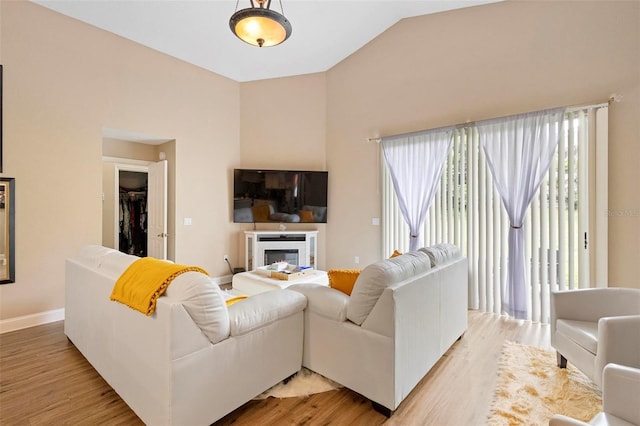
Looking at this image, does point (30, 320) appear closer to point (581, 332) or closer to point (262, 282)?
point (262, 282)

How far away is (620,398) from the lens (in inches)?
51.2

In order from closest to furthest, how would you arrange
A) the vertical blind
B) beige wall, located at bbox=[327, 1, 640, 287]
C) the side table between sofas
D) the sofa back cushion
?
the sofa back cushion, beige wall, located at bbox=[327, 1, 640, 287], the vertical blind, the side table between sofas

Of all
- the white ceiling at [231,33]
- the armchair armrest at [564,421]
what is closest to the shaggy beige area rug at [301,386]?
the armchair armrest at [564,421]

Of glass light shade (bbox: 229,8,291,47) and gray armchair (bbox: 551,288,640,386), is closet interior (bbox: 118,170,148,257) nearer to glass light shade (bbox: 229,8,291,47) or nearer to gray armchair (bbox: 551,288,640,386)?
glass light shade (bbox: 229,8,291,47)

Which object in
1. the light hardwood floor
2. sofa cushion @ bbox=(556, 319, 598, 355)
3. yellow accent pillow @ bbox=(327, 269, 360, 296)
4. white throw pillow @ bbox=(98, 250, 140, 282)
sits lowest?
the light hardwood floor

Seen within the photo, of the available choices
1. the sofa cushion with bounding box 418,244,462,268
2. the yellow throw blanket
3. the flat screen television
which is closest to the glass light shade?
the yellow throw blanket

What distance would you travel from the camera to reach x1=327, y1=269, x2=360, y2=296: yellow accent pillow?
2.28 m

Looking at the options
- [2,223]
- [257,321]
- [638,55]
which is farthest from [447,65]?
[2,223]

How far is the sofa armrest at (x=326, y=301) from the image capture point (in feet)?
6.66

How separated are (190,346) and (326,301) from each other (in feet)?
2.97

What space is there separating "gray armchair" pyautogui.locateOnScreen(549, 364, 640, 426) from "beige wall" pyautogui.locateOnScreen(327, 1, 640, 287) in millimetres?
2379

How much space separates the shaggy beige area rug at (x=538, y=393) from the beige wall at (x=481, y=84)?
4.80 feet

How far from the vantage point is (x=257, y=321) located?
188 cm

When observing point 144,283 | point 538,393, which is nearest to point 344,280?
point 144,283
